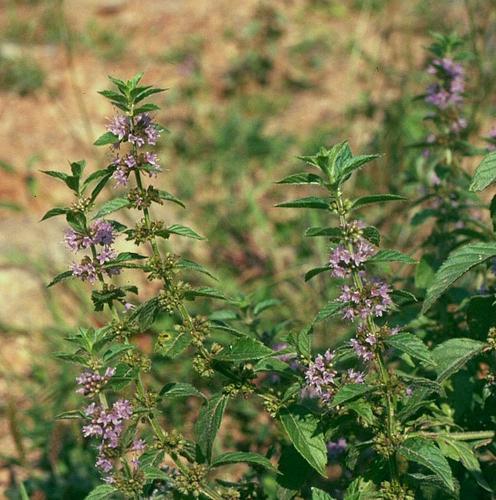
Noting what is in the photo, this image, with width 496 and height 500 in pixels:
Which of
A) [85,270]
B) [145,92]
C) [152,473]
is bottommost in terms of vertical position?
[152,473]

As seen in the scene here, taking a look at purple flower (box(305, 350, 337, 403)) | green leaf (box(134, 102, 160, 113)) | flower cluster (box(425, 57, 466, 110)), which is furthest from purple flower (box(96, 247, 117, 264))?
flower cluster (box(425, 57, 466, 110))

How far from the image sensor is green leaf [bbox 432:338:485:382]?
6.74ft

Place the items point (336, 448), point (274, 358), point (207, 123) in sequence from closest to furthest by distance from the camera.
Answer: point (274, 358) < point (336, 448) < point (207, 123)

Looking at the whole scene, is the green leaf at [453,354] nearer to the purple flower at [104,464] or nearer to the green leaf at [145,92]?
the purple flower at [104,464]

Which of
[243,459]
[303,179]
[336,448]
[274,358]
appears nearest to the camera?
[303,179]

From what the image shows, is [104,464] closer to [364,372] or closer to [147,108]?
[364,372]

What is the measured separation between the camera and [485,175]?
2.03 meters

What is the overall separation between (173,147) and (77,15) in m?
2.30

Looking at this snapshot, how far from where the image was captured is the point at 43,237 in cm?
501

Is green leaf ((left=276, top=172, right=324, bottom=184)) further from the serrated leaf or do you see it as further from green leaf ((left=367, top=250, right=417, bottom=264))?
the serrated leaf

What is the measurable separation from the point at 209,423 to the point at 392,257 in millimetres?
629

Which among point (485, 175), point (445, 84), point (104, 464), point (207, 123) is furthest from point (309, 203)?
point (207, 123)

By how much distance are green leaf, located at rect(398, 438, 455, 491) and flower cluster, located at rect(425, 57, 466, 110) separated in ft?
4.38

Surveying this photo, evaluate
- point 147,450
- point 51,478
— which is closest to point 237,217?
point 51,478
